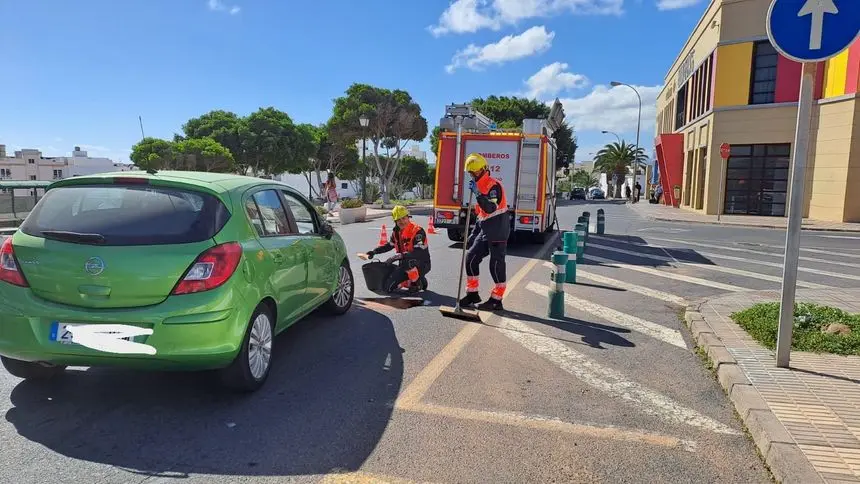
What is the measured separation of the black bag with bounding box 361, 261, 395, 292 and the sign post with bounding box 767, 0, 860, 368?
4.59 metres

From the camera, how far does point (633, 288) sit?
8492 millimetres

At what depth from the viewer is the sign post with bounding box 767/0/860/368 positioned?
13.5 ft

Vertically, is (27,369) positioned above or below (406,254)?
below

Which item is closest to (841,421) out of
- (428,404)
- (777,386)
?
(777,386)

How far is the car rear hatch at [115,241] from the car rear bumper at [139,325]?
79 millimetres

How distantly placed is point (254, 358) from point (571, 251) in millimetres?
5767

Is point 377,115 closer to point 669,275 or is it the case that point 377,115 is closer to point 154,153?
point 154,153

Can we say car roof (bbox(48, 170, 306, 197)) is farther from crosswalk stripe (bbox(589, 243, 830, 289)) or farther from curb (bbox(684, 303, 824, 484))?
crosswalk stripe (bbox(589, 243, 830, 289))

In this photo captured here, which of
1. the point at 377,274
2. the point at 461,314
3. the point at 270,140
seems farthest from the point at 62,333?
the point at 270,140

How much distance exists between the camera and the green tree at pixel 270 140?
40375 mm

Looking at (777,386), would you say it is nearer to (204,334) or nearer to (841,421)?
(841,421)

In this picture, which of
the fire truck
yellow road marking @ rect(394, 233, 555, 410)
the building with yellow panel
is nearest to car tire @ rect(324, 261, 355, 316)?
yellow road marking @ rect(394, 233, 555, 410)

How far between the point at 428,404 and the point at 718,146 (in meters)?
26.9

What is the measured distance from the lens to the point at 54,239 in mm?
3732
